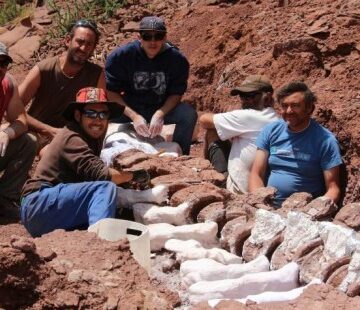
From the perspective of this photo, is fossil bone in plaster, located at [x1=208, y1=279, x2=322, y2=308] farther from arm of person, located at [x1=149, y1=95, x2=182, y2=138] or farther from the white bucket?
arm of person, located at [x1=149, y1=95, x2=182, y2=138]

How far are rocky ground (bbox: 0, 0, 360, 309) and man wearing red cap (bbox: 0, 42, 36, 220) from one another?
0.86 ft

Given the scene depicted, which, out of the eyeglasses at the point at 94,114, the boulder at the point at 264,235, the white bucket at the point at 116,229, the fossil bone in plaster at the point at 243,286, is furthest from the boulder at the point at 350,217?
the eyeglasses at the point at 94,114

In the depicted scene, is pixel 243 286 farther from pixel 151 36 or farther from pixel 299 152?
pixel 151 36

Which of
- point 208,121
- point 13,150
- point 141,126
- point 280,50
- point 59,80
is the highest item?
point 280,50

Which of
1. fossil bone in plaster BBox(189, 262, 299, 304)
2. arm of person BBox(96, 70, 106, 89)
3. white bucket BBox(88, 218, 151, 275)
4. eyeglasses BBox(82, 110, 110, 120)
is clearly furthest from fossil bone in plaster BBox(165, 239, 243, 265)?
Result: arm of person BBox(96, 70, 106, 89)

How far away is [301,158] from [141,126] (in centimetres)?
151

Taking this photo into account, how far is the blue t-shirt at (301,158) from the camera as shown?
539 cm

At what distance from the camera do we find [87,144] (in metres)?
4.98

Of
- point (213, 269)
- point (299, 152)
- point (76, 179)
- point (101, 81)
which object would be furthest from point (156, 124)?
point (213, 269)

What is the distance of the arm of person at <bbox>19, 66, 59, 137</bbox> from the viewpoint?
20.7ft

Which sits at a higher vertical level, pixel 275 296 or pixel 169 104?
pixel 169 104

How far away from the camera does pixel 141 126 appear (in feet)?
21.1

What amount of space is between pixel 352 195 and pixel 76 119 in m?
1.94

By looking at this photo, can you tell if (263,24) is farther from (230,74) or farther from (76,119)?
(76,119)
